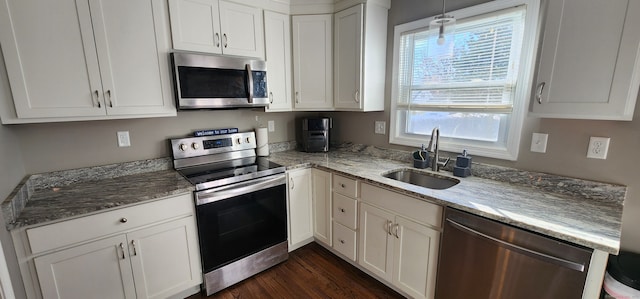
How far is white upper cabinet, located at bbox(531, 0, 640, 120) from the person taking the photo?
43.4 inches

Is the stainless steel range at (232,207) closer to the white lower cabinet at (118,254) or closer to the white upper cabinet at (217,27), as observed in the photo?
the white lower cabinet at (118,254)

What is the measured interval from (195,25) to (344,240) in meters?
2.02

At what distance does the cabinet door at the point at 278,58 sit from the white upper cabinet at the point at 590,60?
1841mm

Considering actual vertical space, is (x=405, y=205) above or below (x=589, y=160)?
below

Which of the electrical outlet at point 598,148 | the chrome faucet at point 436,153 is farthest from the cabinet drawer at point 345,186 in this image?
the electrical outlet at point 598,148

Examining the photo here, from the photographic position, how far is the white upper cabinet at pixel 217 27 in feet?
6.06

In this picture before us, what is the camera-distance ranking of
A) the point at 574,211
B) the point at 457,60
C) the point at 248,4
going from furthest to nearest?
the point at 248,4
the point at 457,60
the point at 574,211

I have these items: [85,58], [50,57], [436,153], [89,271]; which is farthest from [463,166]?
[50,57]

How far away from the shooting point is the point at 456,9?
1.88m

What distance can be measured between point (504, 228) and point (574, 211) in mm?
386

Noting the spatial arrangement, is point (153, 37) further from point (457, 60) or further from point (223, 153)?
point (457, 60)

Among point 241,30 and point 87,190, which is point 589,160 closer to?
point 241,30

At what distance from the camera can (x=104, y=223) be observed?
148 cm

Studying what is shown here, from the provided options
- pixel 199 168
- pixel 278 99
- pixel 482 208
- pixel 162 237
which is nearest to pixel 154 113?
pixel 199 168
